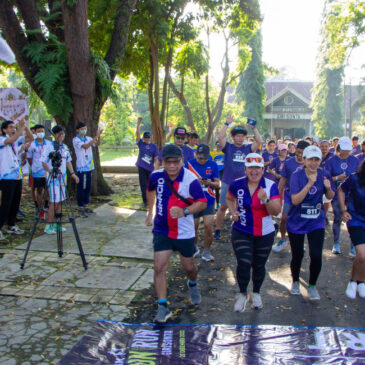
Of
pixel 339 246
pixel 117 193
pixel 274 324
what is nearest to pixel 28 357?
pixel 274 324

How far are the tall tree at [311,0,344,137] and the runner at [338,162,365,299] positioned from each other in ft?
154

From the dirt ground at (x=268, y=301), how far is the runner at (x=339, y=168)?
0.52m

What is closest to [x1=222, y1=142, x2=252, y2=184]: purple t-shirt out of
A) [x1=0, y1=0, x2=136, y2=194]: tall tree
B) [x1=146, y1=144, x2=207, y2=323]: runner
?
[x1=146, y1=144, x2=207, y2=323]: runner

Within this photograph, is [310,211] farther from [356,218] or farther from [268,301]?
[268,301]

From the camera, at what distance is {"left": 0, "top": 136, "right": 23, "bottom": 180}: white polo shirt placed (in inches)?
289

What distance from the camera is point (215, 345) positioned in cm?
392

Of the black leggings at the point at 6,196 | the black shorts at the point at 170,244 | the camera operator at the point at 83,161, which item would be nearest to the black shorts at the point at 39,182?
the camera operator at the point at 83,161

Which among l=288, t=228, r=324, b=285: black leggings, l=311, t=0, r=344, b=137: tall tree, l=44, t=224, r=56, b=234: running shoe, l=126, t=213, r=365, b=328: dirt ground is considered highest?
l=311, t=0, r=344, b=137: tall tree

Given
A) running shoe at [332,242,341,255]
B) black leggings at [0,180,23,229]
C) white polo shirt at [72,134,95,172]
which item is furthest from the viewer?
white polo shirt at [72,134,95,172]

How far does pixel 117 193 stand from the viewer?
A: 1319 cm

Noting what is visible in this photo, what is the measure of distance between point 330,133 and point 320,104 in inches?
149

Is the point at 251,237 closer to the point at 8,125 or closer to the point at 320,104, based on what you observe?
the point at 8,125

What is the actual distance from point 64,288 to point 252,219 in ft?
8.60

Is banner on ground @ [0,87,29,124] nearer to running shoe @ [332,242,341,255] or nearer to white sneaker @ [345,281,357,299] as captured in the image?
running shoe @ [332,242,341,255]
